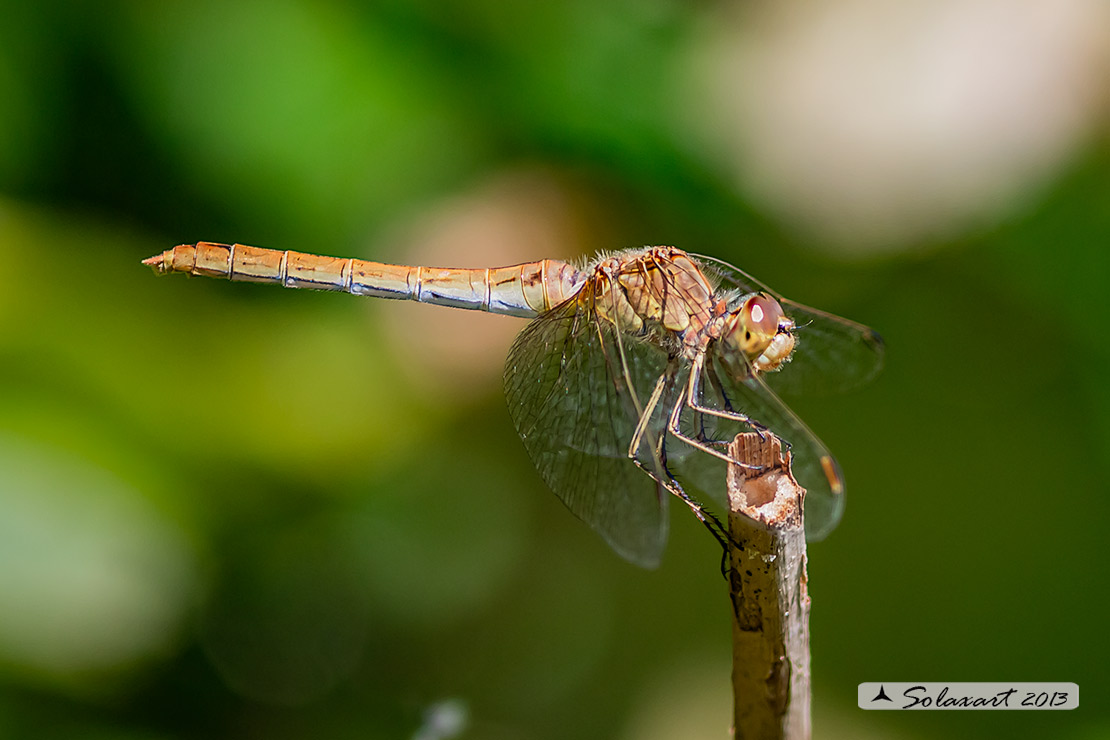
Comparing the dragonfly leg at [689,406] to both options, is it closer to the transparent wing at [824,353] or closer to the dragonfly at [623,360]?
the dragonfly at [623,360]

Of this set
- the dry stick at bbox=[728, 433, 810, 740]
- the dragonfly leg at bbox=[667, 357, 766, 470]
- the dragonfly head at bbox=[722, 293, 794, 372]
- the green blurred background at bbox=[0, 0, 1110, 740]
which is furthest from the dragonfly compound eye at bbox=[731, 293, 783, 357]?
the green blurred background at bbox=[0, 0, 1110, 740]

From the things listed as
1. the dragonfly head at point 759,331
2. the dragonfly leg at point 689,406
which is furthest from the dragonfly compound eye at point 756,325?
the dragonfly leg at point 689,406

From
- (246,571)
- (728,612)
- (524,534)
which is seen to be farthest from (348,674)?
(728,612)

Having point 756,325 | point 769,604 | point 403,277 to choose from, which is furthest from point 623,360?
point 769,604

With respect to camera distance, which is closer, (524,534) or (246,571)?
(246,571)

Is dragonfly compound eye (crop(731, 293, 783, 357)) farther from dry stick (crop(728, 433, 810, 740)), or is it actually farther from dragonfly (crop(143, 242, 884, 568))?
dry stick (crop(728, 433, 810, 740))

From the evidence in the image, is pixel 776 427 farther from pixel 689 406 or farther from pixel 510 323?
pixel 510 323

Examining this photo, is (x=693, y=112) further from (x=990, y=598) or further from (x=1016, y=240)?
(x=990, y=598)
